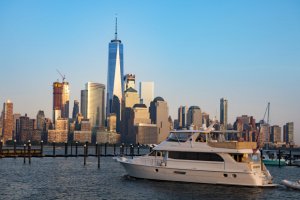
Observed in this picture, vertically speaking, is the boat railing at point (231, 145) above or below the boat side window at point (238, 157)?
above

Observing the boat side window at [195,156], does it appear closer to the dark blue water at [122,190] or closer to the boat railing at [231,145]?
the boat railing at [231,145]

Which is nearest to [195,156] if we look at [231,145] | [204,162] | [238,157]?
[204,162]

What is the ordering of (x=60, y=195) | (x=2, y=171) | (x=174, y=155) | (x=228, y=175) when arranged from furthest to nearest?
(x=2, y=171), (x=174, y=155), (x=228, y=175), (x=60, y=195)

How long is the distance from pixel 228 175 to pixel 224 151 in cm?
226

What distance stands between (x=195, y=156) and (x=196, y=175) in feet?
6.06

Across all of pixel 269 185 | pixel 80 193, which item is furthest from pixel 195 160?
pixel 80 193

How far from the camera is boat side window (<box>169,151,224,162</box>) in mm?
45438

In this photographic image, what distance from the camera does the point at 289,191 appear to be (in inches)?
1767

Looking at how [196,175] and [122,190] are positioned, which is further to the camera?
[196,175]

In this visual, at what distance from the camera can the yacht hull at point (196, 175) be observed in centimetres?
4394

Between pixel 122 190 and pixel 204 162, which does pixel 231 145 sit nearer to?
pixel 204 162

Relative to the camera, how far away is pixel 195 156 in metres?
46.3

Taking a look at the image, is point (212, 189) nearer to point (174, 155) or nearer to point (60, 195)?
point (174, 155)

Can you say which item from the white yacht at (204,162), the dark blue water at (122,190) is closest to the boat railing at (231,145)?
the white yacht at (204,162)
